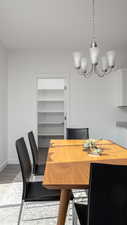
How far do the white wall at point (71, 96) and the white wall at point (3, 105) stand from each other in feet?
0.63

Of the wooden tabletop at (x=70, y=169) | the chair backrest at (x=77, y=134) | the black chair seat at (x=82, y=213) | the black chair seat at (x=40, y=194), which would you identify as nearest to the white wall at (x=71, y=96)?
the chair backrest at (x=77, y=134)

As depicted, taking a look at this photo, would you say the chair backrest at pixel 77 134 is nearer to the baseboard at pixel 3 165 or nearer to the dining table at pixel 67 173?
the dining table at pixel 67 173

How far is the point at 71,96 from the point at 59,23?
6.10 feet

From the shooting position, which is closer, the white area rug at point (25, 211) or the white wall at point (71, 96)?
the white area rug at point (25, 211)

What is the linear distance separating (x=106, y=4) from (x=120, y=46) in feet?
6.87

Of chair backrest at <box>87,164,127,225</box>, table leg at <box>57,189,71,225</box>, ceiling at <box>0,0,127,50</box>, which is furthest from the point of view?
ceiling at <box>0,0,127,50</box>

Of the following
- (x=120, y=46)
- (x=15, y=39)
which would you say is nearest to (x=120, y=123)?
(x=120, y=46)

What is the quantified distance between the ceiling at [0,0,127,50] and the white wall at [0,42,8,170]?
367 millimetres

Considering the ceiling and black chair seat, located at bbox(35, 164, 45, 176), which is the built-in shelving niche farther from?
black chair seat, located at bbox(35, 164, 45, 176)

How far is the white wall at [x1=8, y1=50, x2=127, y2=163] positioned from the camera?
5023mm

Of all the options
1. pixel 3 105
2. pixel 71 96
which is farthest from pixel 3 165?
pixel 71 96

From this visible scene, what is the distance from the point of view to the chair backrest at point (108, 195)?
1.11 metres

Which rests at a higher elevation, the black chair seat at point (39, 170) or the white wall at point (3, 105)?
the white wall at point (3, 105)

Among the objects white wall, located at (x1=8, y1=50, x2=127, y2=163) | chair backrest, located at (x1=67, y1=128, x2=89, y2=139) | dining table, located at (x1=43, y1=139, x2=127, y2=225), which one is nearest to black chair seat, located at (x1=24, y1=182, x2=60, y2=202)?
dining table, located at (x1=43, y1=139, x2=127, y2=225)
